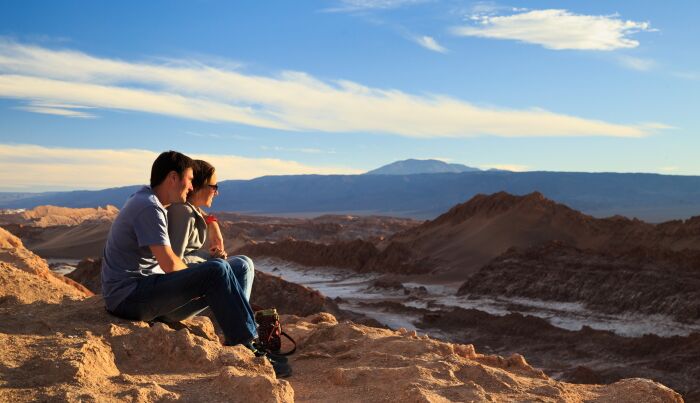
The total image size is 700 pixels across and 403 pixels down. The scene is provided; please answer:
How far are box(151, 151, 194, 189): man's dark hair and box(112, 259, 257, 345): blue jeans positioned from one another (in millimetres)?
559

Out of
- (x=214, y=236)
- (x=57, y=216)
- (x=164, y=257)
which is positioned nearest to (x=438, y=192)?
(x=57, y=216)

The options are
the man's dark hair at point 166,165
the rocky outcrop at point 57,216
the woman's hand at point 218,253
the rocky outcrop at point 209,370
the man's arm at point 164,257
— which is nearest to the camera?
the rocky outcrop at point 209,370

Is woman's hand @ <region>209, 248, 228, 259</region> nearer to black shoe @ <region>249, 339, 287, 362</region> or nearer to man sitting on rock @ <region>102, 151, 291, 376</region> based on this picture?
man sitting on rock @ <region>102, 151, 291, 376</region>

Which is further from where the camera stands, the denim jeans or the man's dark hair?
the denim jeans

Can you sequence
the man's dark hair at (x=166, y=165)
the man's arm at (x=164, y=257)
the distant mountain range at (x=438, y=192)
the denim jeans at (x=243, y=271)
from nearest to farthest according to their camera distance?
the man's arm at (x=164, y=257), the man's dark hair at (x=166, y=165), the denim jeans at (x=243, y=271), the distant mountain range at (x=438, y=192)

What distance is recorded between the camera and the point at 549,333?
45.0 ft

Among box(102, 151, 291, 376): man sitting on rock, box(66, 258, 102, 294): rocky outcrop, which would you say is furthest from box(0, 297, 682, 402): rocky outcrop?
box(66, 258, 102, 294): rocky outcrop

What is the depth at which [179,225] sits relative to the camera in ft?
13.3

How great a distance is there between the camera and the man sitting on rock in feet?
12.2

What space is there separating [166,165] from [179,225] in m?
0.36

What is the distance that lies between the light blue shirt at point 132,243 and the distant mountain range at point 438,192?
100m

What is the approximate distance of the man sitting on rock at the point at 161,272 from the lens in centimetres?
372

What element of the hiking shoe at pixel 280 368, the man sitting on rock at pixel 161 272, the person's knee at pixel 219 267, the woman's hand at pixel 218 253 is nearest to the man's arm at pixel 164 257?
the man sitting on rock at pixel 161 272

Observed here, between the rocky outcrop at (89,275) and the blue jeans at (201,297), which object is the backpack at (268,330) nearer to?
the blue jeans at (201,297)
